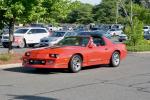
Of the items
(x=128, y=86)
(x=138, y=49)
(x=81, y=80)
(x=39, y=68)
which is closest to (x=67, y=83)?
(x=81, y=80)

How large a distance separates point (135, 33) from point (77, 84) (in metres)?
18.0

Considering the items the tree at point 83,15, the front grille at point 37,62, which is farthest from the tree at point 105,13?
the front grille at point 37,62

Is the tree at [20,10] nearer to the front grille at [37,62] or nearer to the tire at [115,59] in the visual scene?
the front grille at [37,62]

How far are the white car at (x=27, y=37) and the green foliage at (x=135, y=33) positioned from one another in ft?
27.1

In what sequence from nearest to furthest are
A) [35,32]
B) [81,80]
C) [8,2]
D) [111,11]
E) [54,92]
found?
[54,92] < [81,80] < [8,2] < [35,32] < [111,11]

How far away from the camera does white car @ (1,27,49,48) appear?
111 ft

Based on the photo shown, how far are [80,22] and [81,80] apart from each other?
357ft

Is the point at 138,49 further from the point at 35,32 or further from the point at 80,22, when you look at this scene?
the point at 80,22

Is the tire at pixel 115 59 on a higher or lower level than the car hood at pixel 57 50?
lower

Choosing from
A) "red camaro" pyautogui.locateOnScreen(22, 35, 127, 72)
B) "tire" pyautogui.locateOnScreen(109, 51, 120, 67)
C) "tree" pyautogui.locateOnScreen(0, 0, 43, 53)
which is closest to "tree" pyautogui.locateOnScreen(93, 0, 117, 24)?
"tree" pyautogui.locateOnScreen(0, 0, 43, 53)

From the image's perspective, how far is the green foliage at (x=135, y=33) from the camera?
30.0m

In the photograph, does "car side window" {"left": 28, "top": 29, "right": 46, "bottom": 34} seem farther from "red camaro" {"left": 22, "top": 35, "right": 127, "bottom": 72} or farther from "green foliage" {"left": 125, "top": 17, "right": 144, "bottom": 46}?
"red camaro" {"left": 22, "top": 35, "right": 127, "bottom": 72}

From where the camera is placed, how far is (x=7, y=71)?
15984 mm

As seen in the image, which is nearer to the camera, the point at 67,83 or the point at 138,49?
the point at 67,83
